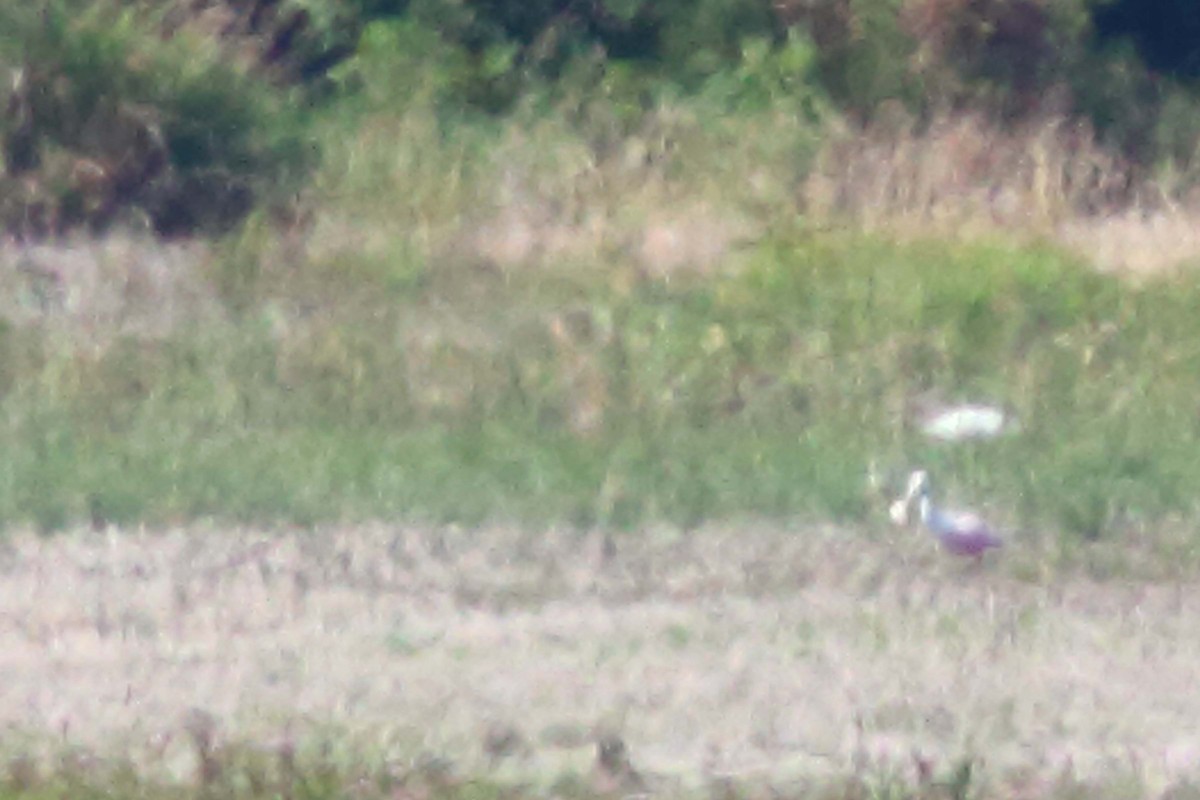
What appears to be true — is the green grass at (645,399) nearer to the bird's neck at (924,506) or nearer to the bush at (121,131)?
the bird's neck at (924,506)

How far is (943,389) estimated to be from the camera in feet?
33.8

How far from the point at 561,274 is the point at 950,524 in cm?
417

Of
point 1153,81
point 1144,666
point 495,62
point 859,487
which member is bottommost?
point 1153,81

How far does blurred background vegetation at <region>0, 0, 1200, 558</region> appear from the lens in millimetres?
8992

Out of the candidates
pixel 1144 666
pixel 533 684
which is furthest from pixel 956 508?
pixel 533 684

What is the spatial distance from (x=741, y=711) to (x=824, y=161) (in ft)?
25.2

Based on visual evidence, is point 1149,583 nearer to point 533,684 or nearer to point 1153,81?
point 533,684

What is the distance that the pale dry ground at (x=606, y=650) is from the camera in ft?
18.9

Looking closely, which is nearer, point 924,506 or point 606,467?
point 924,506

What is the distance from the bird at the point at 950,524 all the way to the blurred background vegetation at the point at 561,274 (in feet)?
0.89

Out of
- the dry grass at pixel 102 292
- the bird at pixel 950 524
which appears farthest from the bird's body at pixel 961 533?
the dry grass at pixel 102 292

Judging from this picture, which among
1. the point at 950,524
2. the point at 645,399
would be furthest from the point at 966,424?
the point at 950,524

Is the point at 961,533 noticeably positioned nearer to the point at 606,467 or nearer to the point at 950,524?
the point at 950,524

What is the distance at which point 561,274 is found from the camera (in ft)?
38.4
